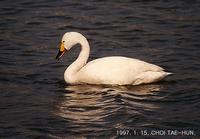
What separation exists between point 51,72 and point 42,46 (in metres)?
1.97

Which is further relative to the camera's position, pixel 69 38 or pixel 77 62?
pixel 77 62

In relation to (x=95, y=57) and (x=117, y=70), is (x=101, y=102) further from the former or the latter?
(x=95, y=57)

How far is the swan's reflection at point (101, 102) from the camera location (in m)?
11.9

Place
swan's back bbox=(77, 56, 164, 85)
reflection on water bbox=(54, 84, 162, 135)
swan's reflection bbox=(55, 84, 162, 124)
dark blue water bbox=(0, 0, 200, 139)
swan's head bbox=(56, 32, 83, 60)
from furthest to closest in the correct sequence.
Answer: swan's head bbox=(56, 32, 83, 60), swan's back bbox=(77, 56, 164, 85), swan's reflection bbox=(55, 84, 162, 124), reflection on water bbox=(54, 84, 162, 135), dark blue water bbox=(0, 0, 200, 139)

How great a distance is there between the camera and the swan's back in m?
13.6

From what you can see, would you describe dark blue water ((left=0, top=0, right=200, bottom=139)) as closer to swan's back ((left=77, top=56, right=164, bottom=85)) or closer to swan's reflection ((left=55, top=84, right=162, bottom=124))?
swan's reflection ((left=55, top=84, right=162, bottom=124))

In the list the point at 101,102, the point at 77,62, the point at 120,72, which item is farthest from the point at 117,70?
the point at 101,102

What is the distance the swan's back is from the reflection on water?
0.14 m

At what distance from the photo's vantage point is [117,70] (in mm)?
13594

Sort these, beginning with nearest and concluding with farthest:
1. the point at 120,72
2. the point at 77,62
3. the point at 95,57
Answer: the point at 120,72 < the point at 77,62 < the point at 95,57

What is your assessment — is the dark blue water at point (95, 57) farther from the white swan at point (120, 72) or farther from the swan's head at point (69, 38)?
the swan's head at point (69, 38)

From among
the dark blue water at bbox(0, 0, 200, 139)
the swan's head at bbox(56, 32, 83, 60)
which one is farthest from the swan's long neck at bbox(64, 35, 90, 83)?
the dark blue water at bbox(0, 0, 200, 139)

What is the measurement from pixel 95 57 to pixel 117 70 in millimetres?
2015

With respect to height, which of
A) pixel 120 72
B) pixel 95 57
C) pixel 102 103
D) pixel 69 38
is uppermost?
pixel 69 38
